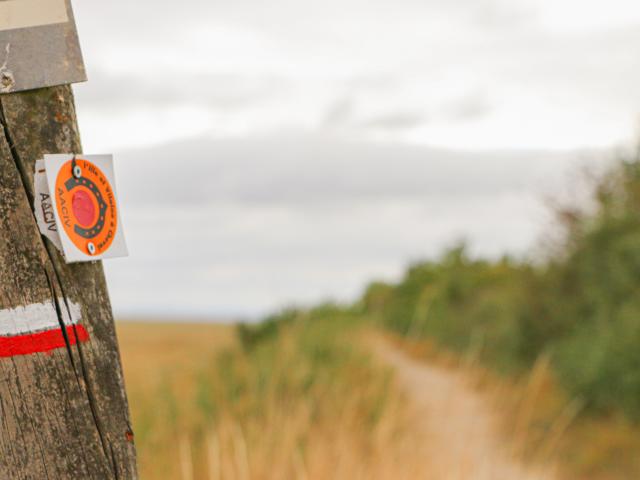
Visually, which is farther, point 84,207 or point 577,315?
point 577,315

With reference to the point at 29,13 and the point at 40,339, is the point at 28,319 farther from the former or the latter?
the point at 29,13

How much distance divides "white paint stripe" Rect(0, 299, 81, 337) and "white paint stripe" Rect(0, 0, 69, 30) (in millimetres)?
668

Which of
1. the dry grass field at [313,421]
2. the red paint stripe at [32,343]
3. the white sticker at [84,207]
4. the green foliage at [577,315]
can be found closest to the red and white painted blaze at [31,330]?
the red paint stripe at [32,343]

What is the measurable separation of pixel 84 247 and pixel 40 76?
1.38 feet

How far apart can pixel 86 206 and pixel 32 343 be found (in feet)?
1.11

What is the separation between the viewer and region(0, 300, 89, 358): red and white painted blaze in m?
1.94

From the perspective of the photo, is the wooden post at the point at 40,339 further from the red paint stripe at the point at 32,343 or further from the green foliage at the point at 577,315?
the green foliage at the point at 577,315

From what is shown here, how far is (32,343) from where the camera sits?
1.95 meters

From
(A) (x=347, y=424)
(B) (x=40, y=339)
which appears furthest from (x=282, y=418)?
(B) (x=40, y=339)

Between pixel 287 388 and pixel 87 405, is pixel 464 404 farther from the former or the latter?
pixel 87 405

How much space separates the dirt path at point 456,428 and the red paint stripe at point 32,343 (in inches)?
148

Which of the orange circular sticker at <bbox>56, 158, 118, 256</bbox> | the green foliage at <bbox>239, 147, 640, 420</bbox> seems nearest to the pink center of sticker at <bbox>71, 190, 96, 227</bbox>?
the orange circular sticker at <bbox>56, 158, 118, 256</bbox>

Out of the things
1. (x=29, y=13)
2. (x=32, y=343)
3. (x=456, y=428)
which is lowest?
(x=456, y=428)

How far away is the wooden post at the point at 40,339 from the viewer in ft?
6.35
